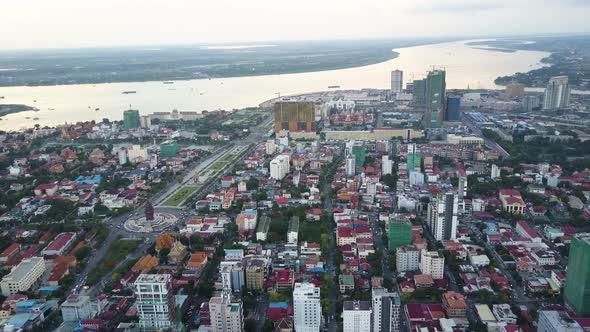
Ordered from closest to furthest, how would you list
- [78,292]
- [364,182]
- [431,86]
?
[78,292]
[364,182]
[431,86]

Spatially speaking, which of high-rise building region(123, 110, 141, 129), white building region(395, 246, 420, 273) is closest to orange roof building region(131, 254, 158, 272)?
white building region(395, 246, 420, 273)

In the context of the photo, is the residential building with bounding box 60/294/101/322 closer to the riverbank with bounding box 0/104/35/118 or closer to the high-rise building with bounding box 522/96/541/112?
the high-rise building with bounding box 522/96/541/112

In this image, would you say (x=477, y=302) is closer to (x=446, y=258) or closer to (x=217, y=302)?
(x=446, y=258)

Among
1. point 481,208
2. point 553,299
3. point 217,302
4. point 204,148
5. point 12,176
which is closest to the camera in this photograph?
point 217,302

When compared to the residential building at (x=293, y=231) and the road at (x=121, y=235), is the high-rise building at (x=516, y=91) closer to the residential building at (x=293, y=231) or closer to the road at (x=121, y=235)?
the road at (x=121, y=235)

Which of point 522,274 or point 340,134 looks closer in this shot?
point 522,274

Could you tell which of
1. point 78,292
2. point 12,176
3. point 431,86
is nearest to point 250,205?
point 78,292

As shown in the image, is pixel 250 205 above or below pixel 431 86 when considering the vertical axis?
below
